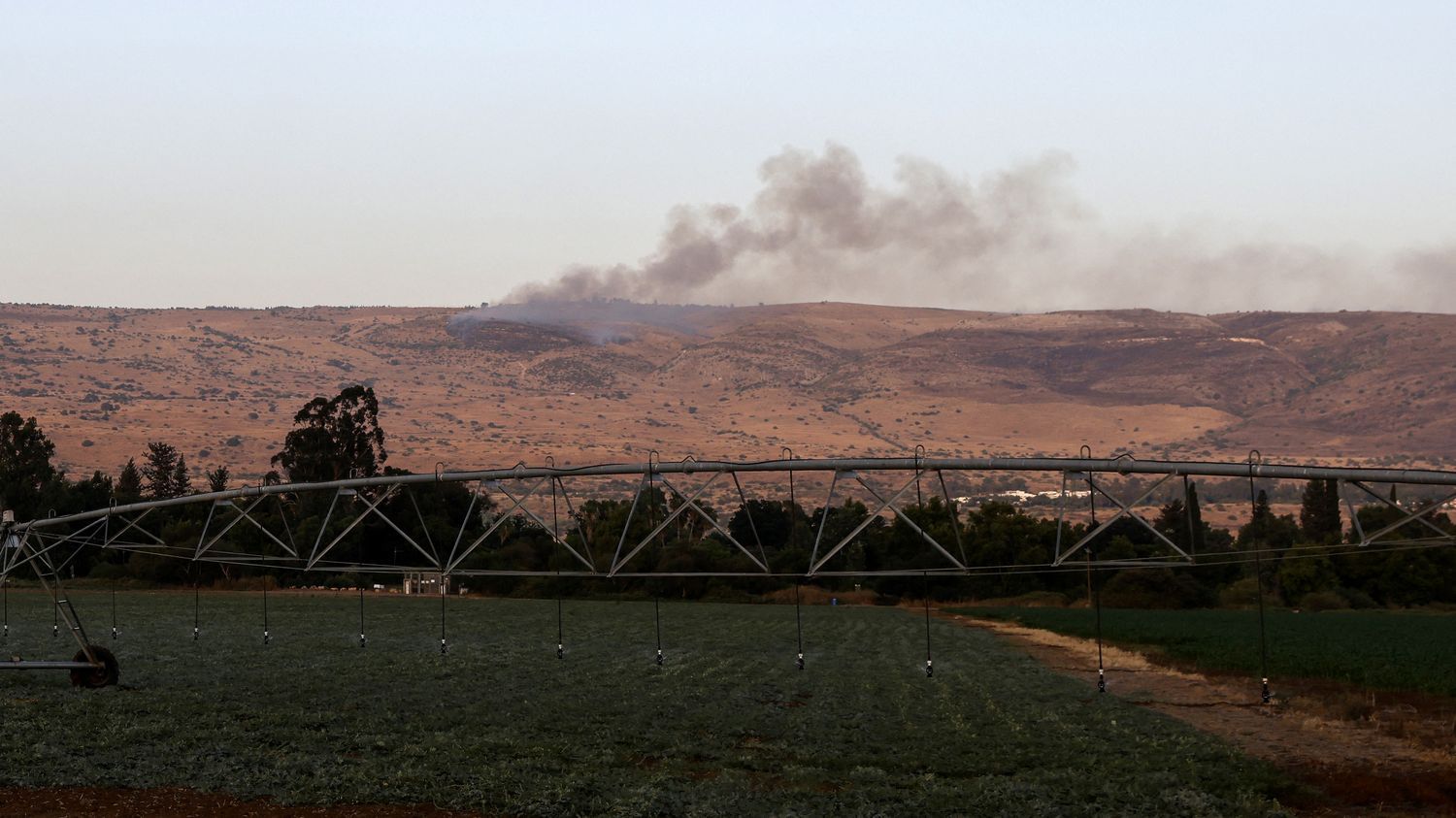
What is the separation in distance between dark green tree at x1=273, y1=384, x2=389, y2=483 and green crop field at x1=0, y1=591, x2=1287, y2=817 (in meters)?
91.9

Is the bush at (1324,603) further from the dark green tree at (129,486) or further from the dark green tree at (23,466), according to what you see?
the dark green tree at (23,466)

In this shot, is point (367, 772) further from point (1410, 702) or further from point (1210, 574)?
point (1210, 574)

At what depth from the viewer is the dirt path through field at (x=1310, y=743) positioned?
3111cm

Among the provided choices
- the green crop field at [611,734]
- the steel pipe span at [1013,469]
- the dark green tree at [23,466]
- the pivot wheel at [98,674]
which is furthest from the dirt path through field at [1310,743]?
the dark green tree at [23,466]

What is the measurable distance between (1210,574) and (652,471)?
11616 cm

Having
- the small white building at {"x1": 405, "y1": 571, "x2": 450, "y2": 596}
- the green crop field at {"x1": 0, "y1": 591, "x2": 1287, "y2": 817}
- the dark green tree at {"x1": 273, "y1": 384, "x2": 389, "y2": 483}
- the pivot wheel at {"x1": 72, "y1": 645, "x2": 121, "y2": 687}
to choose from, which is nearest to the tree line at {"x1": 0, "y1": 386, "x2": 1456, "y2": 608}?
the small white building at {"x1": 405, "y1": 571, "x2": 450, "y2": 596}

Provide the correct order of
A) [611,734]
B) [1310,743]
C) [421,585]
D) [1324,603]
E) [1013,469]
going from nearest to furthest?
[1013,469] → [611,734] → [1310,743] → [1324,603] → [421,585]

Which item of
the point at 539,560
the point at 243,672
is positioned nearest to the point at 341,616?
the point at 539,560

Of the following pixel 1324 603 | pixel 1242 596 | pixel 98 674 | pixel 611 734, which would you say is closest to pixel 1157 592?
pixel 1242 596

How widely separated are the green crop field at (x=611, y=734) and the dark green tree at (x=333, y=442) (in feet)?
301

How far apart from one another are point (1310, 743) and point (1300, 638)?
47.8 m

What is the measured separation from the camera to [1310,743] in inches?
1567

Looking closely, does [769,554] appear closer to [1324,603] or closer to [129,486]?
[1324,603]

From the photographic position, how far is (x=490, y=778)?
1227 inches
